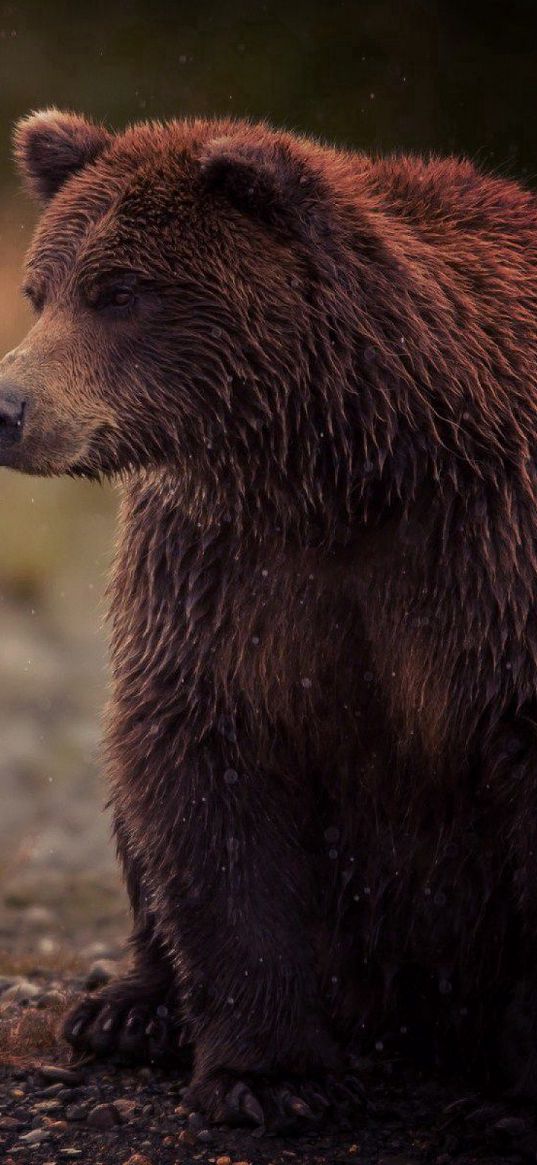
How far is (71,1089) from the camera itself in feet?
16.2

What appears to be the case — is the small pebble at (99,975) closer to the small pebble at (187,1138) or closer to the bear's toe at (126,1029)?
the bear's toe at (126,1029)

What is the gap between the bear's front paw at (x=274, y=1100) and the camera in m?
4.56

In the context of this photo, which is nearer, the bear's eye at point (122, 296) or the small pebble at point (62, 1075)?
the bear's eye at point (122, 296)

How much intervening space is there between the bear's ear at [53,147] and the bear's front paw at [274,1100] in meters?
2.53

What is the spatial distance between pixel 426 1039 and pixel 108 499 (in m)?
8.69

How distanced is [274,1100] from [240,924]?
48 cm

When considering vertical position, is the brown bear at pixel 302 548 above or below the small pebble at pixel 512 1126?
above

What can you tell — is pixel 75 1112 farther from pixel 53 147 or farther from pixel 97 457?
pixel 53 147

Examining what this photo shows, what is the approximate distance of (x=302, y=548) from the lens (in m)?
4.41

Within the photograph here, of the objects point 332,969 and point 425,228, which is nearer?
point 425,228

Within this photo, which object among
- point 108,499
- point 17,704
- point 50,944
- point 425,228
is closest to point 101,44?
point 108,499

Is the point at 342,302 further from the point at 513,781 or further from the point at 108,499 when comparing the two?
the point at 108,499

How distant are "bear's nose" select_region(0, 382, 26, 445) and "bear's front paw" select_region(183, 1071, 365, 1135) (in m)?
1.86

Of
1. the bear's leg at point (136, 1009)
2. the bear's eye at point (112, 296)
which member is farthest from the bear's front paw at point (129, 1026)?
the bear's eye at point (112, 296)
